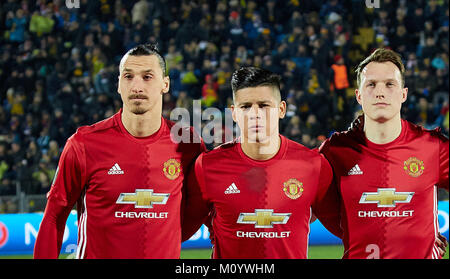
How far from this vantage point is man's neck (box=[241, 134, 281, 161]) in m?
5.55

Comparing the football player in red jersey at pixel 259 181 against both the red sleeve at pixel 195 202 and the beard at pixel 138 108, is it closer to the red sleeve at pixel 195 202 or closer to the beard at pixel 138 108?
the red sleeve at pixel 195 202

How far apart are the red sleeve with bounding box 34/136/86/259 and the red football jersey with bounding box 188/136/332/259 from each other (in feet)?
3.10

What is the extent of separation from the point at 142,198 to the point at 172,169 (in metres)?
0.35

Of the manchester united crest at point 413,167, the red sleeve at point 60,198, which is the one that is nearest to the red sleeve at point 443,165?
the manchester united crest at point 413,167

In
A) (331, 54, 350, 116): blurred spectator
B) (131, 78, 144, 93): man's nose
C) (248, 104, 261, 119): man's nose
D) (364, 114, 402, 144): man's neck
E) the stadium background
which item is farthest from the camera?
(331, 54, 350, 116): blurred spectator

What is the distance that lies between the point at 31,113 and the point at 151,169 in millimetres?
10372

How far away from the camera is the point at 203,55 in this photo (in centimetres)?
1617

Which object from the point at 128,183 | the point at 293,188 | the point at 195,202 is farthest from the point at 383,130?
the point at 128,183

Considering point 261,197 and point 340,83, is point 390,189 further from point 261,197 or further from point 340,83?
point 340,83

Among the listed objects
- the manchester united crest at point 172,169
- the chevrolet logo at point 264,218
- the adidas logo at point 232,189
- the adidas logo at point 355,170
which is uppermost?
the manchester united crest at point 172,169

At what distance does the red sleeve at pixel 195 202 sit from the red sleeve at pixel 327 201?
35.5 inches

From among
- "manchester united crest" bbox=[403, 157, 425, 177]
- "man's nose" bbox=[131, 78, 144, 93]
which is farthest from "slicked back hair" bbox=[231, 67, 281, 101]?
"manchester united crest" bbox=[403, 157, 425, 177]

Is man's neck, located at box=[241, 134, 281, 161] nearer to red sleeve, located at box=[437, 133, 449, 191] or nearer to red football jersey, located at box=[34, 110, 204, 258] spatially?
red football jersey, located at box=[34, 110, 204, 258]

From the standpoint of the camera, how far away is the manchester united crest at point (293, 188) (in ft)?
18.1
